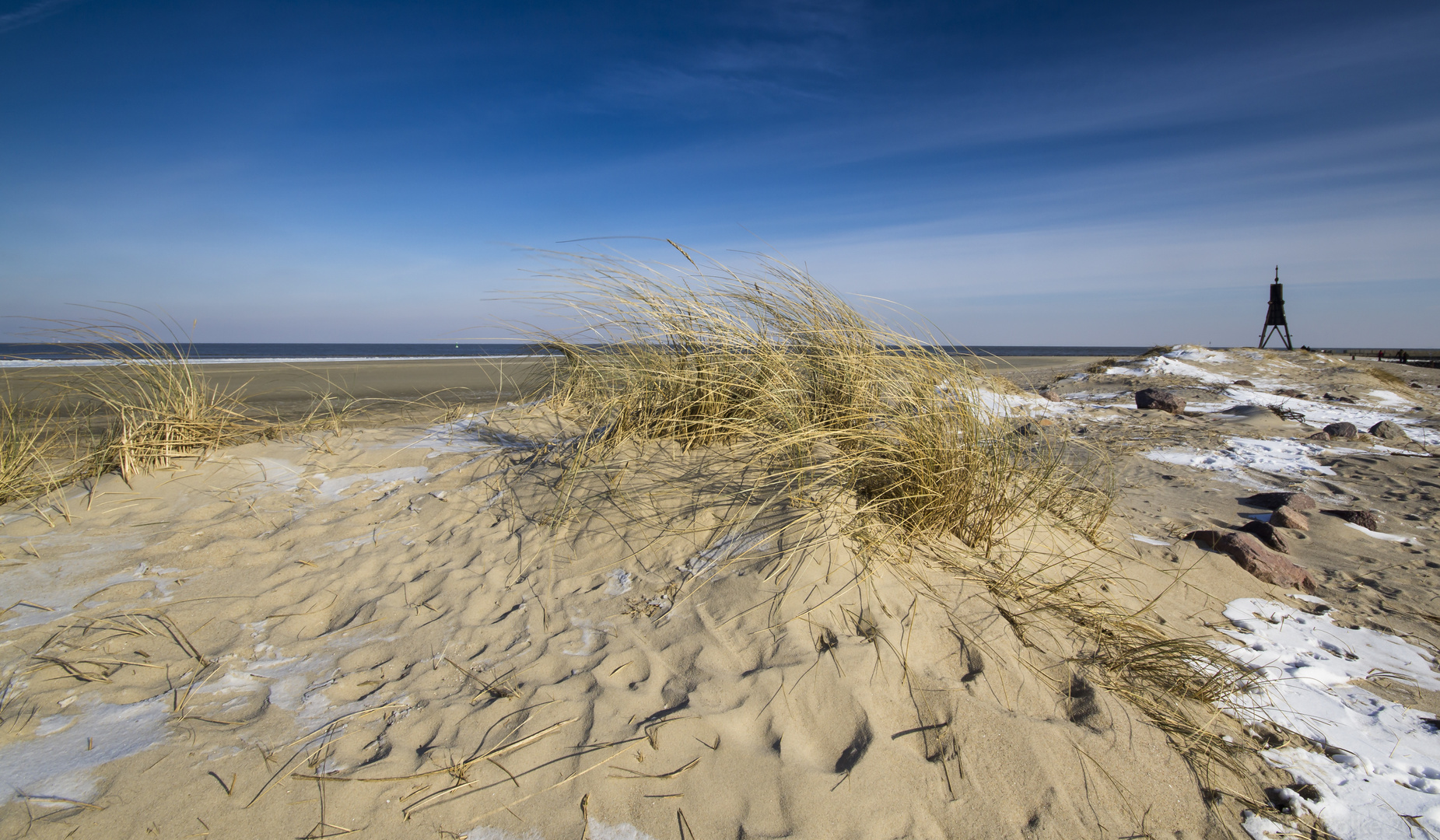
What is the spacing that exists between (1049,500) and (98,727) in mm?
3029

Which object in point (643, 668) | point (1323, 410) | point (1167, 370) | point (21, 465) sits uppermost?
point (1167, 370)

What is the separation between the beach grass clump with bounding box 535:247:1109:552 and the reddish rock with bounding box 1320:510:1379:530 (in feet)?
4.27

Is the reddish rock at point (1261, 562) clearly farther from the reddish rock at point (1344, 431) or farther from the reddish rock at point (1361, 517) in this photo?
the reddish rock at point (1344, 431)

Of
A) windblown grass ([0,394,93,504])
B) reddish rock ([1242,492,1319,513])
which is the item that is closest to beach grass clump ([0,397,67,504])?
windblown grass ([0,394,93,504])

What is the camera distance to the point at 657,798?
129 centimetres

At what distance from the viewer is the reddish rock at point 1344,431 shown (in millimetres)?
4660

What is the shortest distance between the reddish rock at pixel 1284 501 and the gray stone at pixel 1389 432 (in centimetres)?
244

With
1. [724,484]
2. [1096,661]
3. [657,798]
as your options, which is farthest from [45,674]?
[1096,661]

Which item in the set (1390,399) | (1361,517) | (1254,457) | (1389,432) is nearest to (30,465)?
(1361,517)

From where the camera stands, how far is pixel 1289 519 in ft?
9.75

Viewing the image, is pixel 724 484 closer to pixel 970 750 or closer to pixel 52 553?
pixel 970 750

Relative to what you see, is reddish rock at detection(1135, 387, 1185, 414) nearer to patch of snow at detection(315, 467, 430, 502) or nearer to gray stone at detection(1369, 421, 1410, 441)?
gray stone at detection(1369, 421, 1410, 441)

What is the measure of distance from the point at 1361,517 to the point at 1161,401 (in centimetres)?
327

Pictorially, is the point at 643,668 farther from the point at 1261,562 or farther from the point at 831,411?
the point at 1261,562
